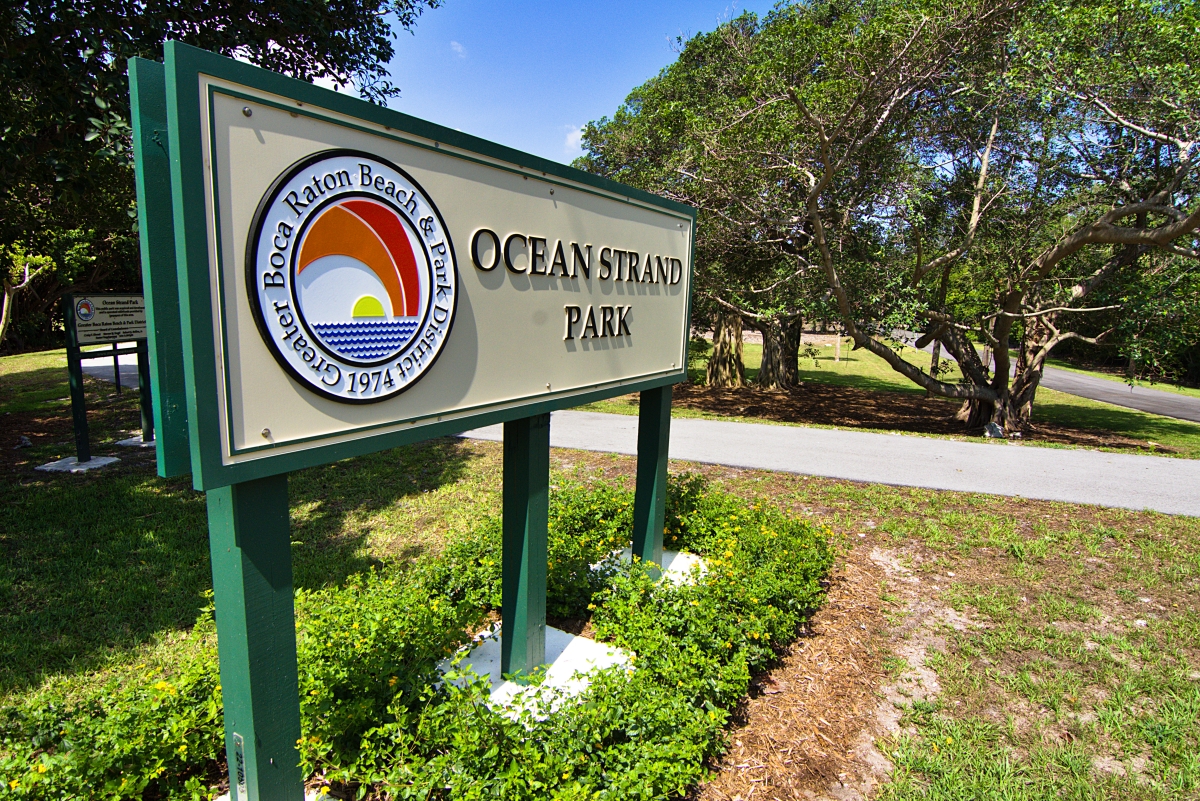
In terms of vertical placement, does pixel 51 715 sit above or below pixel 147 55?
below

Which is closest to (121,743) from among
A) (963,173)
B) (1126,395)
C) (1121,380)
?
(963,173)

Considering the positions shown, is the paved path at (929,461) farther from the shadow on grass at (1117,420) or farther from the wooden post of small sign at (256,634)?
the wooden post of small sign at (256,634)

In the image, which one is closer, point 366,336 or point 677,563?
point 366,336

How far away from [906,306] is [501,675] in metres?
8.66

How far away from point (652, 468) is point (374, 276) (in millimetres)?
2533

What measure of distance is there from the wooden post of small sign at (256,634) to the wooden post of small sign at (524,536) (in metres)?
1.15

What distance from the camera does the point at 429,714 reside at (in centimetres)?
246

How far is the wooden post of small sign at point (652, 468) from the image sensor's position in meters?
4.25

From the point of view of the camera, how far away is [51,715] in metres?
2.44

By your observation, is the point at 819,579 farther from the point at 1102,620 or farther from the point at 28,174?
the point at 28,174

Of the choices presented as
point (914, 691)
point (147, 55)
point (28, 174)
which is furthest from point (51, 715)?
point (28, 174)

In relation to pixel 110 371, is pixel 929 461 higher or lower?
higher

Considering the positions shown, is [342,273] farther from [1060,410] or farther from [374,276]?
[1060,410]

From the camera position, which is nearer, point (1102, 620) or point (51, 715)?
point (51, 715)
